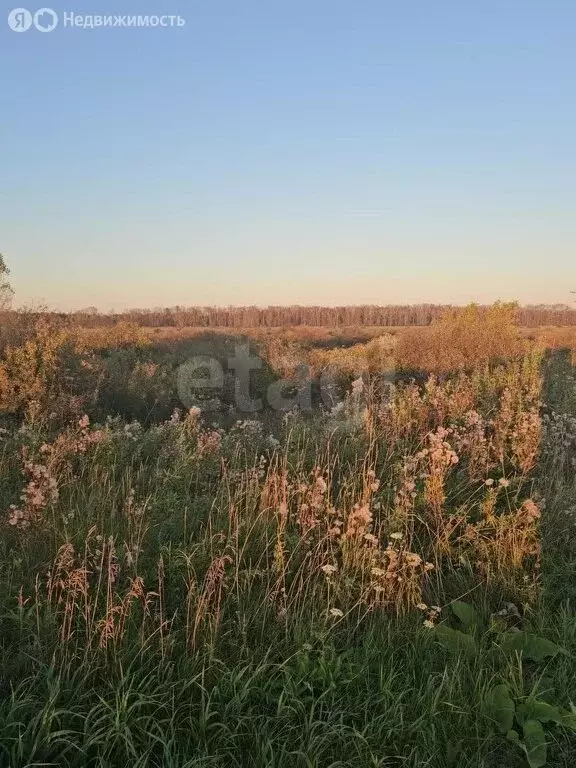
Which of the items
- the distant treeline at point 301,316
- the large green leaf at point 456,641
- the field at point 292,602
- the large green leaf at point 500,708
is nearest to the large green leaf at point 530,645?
the field at point 292,602

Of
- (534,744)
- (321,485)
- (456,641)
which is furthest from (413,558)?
(534,744)

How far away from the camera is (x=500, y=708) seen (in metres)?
2.51

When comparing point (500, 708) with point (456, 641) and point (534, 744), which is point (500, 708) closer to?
point (534, 744)

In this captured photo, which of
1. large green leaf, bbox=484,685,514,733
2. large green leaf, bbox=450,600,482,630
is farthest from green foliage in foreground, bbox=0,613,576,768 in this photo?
large green leaf, bbox=450,600,482,630

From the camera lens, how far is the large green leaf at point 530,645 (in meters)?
2.86

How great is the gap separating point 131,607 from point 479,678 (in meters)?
1.59

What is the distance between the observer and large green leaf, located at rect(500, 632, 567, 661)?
9.38 ft

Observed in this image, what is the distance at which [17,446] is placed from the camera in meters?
5.53

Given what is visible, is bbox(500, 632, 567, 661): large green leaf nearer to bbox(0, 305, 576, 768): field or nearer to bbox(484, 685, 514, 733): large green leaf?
bbox(0, 305, 576, 768): field

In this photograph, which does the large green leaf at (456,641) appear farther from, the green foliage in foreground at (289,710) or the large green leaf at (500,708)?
the large green leaf at (500,708)

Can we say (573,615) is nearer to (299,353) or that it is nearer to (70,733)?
(70,733)

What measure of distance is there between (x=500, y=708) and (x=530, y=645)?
0.50 meters

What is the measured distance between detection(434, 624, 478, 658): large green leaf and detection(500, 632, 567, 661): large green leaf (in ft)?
0.50

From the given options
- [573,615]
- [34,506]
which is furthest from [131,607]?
[573,615]
